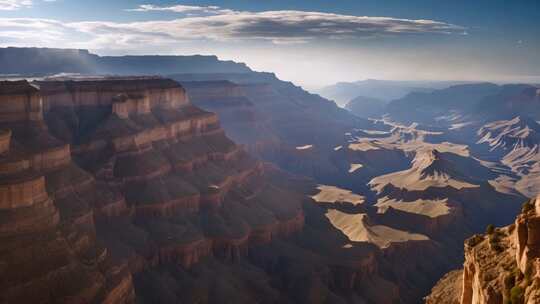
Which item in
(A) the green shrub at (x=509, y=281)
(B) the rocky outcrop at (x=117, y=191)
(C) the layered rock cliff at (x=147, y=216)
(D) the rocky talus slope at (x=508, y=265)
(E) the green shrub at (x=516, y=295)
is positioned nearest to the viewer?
(E) the green shrub at (x=516, y=295)

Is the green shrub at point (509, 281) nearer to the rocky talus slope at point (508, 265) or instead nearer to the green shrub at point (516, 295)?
the rocky talus slope at point (508, 265)

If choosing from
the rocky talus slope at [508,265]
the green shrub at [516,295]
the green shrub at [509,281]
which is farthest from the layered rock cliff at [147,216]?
the green shrub at [516,295]

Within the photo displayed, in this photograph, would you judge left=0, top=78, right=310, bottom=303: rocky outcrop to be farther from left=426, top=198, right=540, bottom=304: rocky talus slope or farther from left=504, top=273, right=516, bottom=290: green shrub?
left=504, top=273, right=516, bottom=290: green shrub

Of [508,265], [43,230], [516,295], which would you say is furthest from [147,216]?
[516,295]

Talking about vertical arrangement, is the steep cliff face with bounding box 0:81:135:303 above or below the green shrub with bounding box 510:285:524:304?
below

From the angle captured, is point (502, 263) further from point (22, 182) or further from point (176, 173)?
point (176, 173)

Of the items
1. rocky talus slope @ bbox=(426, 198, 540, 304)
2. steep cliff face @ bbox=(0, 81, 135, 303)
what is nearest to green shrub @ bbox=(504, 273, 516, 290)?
rocky talus slope @ bbox=(426, 198, 540, 304)

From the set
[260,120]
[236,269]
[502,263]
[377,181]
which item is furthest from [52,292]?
[260,120]
